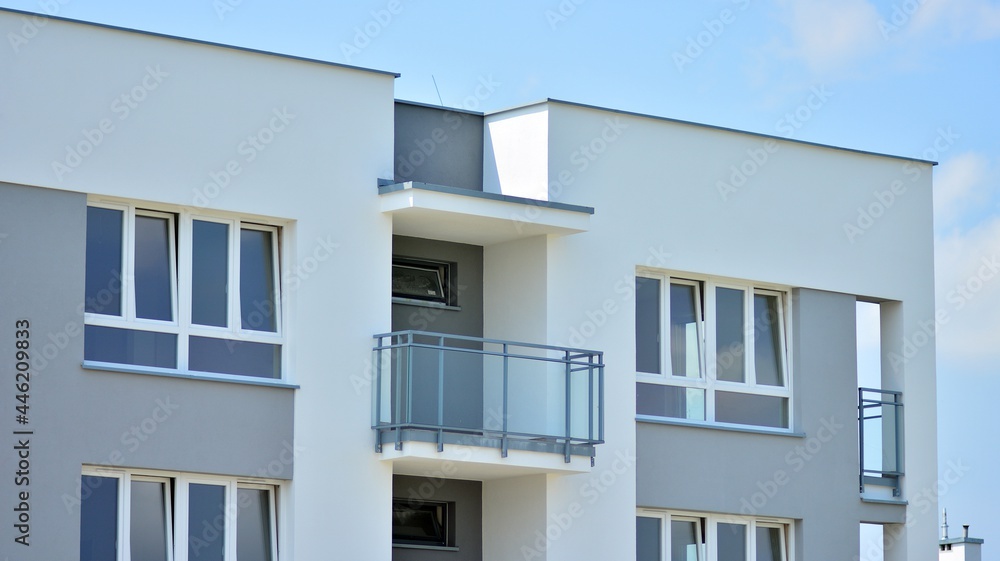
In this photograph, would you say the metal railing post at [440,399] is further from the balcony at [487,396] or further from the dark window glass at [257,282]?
the dark window glass at [257,282]

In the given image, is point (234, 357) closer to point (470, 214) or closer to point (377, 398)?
point (377, 398)

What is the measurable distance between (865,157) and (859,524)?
14.3 ft

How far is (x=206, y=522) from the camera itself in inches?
629

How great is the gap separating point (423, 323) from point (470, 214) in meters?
1.53

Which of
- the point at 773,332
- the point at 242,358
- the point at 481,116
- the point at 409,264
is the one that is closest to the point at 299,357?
the point at 242,358

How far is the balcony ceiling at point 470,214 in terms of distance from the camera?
17.1m

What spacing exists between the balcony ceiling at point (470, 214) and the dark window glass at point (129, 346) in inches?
104

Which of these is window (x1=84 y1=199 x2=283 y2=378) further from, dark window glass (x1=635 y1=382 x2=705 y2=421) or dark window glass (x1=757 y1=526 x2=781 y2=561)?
dark window glass (x1=757 y1=526 x2=781 y2=561)

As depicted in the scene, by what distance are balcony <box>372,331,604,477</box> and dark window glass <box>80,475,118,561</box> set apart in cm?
264

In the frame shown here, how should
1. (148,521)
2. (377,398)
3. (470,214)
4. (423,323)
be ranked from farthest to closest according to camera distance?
(423,323) < (470,214) < (377,398) < (148,521)

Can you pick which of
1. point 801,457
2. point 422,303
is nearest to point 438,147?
point 422,303

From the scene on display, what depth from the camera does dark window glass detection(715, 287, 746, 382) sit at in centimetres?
1941

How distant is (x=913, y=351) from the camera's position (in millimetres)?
20812

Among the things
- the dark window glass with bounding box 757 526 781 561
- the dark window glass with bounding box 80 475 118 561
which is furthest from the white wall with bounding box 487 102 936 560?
the dark window glass with bounding box 80 475 118 561
